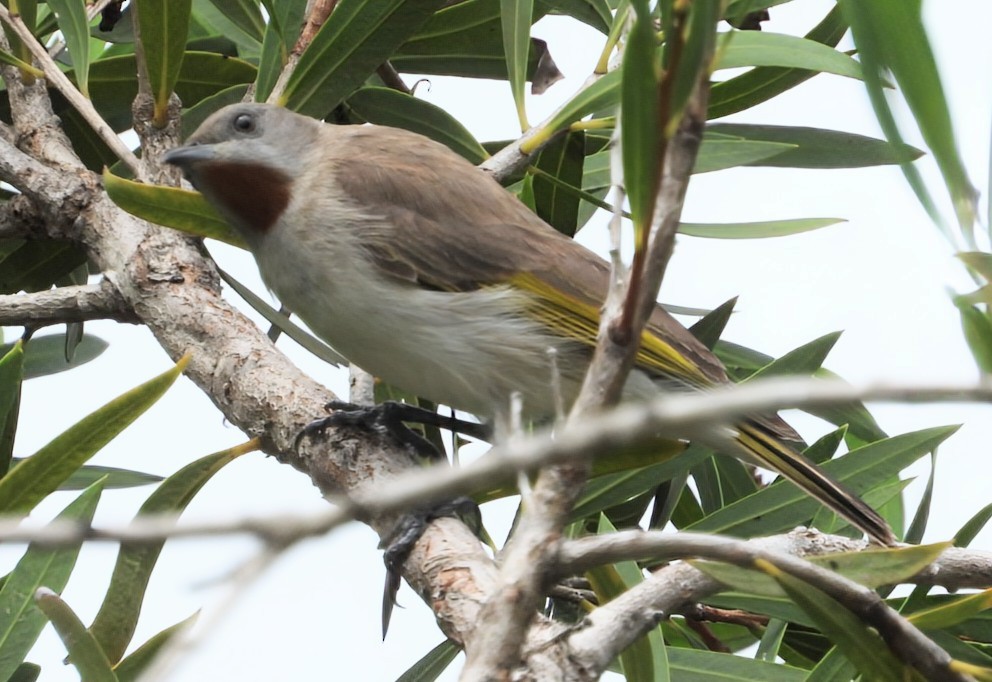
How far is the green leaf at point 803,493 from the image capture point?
8.30ft

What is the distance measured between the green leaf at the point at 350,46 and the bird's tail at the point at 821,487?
4.50 ft

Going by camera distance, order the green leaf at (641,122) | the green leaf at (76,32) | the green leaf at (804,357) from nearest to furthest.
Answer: the green leaf at (641,122)
the green leaf at (804,357)
the green leaf at (76,32)

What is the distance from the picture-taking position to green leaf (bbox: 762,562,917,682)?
60.5 inches

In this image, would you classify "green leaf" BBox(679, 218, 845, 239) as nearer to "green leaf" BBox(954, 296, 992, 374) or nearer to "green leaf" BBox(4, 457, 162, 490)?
"green leaf" BBox(4, 457, 162, 490)

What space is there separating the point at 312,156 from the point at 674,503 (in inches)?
55.6

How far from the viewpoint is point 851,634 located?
1580 mm

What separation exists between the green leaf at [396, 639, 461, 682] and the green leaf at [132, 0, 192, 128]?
1514 mm

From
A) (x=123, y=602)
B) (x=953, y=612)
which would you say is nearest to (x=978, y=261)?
(x=953, y=612)

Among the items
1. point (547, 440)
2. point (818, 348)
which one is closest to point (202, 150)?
point (818, 348)

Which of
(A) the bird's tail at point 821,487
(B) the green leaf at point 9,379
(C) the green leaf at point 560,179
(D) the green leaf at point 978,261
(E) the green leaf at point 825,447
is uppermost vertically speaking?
(C) the green leaf at point 560,179

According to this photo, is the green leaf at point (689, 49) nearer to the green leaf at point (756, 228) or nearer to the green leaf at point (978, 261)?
the green leaf at point (978, 261)

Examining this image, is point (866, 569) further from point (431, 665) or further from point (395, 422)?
point (395, 422)

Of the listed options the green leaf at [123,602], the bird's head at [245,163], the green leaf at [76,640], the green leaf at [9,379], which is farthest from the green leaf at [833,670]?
the bird's head at [245,163]

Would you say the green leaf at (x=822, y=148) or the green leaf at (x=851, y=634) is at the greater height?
the green leaf at (x=822, y=148)
